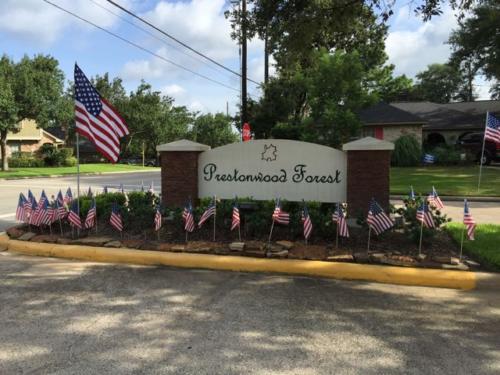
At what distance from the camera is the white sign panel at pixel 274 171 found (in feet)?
25.1

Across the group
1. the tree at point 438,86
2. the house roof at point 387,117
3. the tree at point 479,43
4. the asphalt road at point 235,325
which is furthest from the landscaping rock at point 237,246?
the tree at point 438,86

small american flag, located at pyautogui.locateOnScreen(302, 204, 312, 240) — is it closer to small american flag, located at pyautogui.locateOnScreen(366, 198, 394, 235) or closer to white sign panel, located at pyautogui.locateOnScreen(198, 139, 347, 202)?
small american flag, located at pyautogui.locateOnScreen(366, 198, 394, 235)

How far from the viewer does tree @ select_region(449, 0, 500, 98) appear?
23.7 meters

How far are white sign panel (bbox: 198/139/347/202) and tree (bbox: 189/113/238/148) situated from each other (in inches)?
2644

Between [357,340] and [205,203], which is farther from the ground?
[205,203]

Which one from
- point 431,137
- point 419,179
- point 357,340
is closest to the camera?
point 357,340

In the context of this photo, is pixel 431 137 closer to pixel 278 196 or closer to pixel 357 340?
pixel 278 196

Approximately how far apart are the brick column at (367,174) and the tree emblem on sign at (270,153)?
1.16 meters

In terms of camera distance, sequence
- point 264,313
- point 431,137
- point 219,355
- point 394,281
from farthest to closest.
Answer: point 431,137 < point 394,281 < point 264,313 < point 219,355

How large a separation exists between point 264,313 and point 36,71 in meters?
35.8

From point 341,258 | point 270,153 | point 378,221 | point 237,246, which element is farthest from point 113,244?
point 378,221

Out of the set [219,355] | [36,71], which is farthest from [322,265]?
[36,71]

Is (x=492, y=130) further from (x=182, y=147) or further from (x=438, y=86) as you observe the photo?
(x=438, y=86)

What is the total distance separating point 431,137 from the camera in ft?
113
